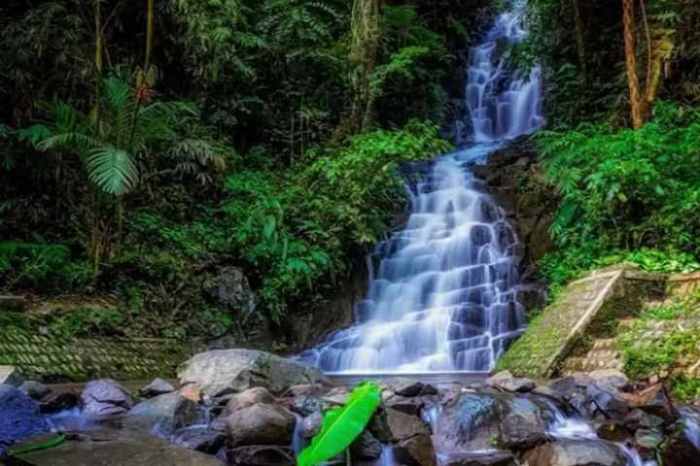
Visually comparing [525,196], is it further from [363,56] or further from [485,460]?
[485,460]

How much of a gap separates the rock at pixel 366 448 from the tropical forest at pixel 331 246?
0.02 m

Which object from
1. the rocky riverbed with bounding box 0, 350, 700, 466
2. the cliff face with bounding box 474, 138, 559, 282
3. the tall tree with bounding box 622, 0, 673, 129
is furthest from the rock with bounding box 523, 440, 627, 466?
the tall tree with bounding box 622, 0, 673, 129

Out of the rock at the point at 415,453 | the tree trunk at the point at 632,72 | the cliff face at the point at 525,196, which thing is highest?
the tree trunk at the point at 632,72

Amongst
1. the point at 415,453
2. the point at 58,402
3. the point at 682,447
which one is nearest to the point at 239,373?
the point at 58,402

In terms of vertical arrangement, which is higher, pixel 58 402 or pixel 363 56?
pixel 363 56

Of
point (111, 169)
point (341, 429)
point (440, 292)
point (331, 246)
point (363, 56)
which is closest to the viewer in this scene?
point (341, 429)

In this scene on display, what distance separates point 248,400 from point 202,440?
0.64m

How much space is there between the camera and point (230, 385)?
17.9ft

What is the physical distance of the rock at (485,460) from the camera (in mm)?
3938

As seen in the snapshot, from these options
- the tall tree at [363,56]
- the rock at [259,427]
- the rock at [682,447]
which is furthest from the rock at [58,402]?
the tall tree at [363,56]

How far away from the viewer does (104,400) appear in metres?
4.93

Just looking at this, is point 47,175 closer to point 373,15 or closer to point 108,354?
point 108,354

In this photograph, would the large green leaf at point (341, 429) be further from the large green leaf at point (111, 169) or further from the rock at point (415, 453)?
the large green leaf at point (111, 169)

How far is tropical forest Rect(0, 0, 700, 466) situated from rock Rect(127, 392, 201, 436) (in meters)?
0.03
